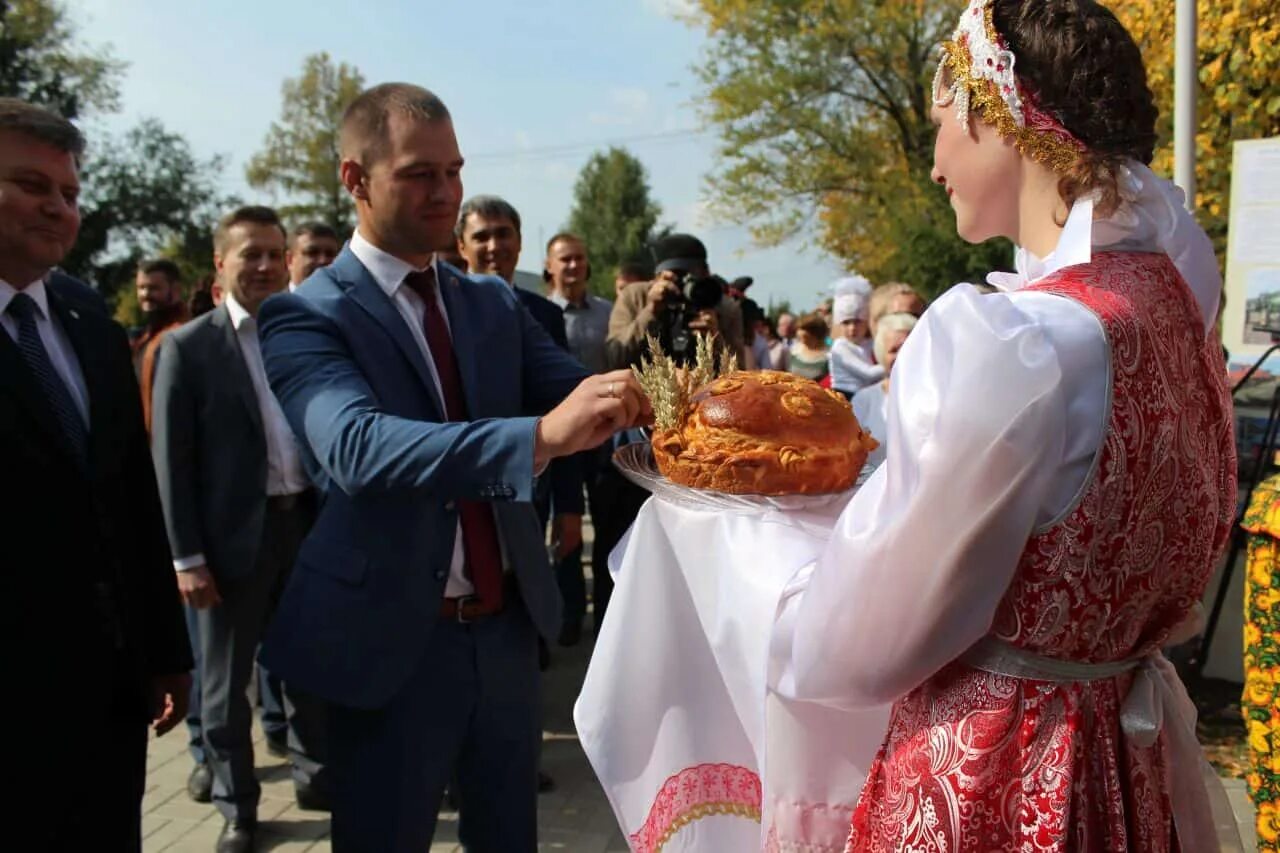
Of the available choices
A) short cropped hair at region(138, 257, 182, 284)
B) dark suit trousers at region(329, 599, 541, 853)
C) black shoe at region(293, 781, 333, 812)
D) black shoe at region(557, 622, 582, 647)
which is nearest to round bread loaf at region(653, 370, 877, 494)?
dark suit trousers at region(329, 599, 541, 853)

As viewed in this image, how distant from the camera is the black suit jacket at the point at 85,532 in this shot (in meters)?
2.21

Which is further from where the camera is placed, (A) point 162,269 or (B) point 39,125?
(A) point 162,269

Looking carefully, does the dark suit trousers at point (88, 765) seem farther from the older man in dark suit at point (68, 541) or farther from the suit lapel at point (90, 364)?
the suit lapel at point (90, 364)

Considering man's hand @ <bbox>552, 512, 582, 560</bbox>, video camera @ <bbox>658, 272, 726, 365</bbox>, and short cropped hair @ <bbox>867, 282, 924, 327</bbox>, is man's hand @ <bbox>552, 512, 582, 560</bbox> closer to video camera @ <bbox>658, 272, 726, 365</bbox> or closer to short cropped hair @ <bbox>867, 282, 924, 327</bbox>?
video camera @ <bbox>658, 272, 726, 365</bbox>

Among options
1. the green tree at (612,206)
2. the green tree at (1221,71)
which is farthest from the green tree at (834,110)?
the green tree at (612,206)

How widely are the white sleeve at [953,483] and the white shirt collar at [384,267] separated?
4.69 feet

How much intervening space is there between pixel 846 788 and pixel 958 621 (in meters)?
0.46

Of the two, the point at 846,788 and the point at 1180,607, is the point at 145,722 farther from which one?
the point at 1180,607

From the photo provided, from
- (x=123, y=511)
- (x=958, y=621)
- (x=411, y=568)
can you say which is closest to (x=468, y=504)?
(x=411, y=568)

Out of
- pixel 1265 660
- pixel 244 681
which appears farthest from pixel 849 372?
pixel 244 681

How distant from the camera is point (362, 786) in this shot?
2.36m

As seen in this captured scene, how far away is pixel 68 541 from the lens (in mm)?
2297

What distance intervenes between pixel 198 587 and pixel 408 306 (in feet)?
6.97

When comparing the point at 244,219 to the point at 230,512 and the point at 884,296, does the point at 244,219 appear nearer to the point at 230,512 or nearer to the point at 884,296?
the point at 230,512
